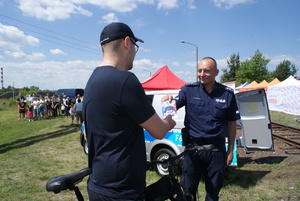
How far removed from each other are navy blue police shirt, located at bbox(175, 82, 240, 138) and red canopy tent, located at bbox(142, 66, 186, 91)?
800 centimetres

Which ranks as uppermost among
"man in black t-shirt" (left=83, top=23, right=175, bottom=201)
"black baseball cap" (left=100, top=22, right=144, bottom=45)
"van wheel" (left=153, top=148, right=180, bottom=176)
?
"black baseball cap" (left=100, top=22, right=144, bottom=45)

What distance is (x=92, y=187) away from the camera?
4.94 feet

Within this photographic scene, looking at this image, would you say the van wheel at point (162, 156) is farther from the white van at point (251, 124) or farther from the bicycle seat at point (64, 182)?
the bicycle seat at point (64, 182)

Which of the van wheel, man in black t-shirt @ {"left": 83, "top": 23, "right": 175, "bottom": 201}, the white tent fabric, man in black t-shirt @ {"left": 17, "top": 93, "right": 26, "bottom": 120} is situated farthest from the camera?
the white tent fabric

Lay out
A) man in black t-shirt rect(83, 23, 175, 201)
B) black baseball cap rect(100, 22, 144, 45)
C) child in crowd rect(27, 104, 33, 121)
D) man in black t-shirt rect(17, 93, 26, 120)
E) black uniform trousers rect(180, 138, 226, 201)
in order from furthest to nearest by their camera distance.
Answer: child in crowd rect(27, 104, 33, 121) → man in black t-shirt rect(17, 93, 26, 120) → black uniform trousers rect(180, 138, 226, 201) → black baseball cap rect(100, 22, 144, 45) → man in black t-shirt rect(83, 23, 175, 201)

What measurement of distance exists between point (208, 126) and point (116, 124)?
1.70 m

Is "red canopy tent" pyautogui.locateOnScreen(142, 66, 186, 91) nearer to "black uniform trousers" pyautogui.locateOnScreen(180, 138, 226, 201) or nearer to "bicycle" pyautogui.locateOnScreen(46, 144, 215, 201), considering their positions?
"black uniform trousers" pyautogui.locateOnScreen(180, 138, 226, 201)

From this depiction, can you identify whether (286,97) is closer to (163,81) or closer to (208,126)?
(163,81)

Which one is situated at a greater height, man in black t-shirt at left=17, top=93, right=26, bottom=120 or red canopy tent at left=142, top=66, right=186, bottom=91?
red canopy tent at left=142, top=66, right=186, bottom=91

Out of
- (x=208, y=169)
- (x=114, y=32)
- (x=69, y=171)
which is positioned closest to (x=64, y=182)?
(x=114, y=32)

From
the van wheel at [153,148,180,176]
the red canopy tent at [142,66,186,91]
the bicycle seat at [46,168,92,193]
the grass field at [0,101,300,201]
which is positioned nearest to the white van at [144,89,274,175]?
the van wheel at [153,148,180,176]

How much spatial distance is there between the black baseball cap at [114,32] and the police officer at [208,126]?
1.26 meters

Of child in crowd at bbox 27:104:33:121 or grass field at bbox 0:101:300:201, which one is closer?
grass field at bbox 0:101:300:201

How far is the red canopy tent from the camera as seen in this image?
36.2ft
